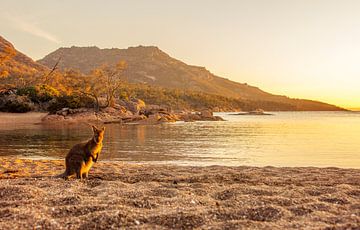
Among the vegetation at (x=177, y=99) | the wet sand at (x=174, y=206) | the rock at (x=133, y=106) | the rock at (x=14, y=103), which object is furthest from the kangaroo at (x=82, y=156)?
the vegetation at (x=177, y=99)

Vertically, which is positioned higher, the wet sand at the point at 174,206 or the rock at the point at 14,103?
the rock at the point at 14,103

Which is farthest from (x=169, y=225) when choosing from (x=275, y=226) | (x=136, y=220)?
(x=275, y=226)

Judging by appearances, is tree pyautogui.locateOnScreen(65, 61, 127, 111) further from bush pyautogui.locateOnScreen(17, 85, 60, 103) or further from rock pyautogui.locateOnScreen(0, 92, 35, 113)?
rock pyautogui.locateOnScreen(0, 92, 35, 113)

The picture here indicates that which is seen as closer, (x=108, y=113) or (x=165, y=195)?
(x=165, y=195)

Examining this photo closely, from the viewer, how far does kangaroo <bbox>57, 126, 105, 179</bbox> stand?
467 inches

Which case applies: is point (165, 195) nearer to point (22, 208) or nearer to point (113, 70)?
point (22, 208)

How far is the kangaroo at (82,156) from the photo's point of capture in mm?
11867

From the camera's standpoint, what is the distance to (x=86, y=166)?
12.2 meters

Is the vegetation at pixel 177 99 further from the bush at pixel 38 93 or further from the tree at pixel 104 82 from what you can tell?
the bush at pixel 38 93

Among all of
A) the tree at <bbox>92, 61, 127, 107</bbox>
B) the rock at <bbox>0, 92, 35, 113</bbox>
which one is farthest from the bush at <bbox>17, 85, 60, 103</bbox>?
the tree at <bbox>92, 61, 127, 107</bbox>

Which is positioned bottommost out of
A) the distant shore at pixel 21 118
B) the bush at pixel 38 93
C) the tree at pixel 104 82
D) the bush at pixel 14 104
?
the distant shore at pixel 21 118

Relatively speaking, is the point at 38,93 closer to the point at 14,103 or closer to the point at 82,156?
the point at 14,103

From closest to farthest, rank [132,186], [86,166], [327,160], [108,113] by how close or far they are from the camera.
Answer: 1. [132,186]
2. [86,166]
3. [327,160]
4. [108,113]

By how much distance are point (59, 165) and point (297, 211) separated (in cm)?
1321
